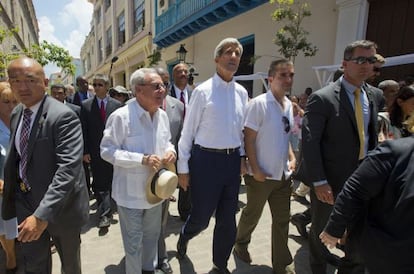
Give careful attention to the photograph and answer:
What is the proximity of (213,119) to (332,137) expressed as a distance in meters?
1.00

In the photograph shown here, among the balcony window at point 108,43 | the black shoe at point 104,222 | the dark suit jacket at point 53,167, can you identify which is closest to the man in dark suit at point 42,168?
the dark suit jacket at point 53,167

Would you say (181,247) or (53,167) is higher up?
(53,167)

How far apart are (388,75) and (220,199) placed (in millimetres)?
5934

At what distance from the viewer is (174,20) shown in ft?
47.3

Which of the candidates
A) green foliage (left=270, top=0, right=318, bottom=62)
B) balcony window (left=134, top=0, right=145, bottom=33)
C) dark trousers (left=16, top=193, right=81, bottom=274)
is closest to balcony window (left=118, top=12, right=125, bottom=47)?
balcony window (left=134, top=0, right=145, bottom=33)

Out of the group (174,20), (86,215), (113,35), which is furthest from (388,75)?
(113,35)

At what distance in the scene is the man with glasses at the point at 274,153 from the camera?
2.57 m

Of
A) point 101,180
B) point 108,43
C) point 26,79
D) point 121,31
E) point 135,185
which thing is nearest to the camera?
point 26,79

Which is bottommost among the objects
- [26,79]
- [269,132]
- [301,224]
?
[301,224]

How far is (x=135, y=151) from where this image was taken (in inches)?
90.3

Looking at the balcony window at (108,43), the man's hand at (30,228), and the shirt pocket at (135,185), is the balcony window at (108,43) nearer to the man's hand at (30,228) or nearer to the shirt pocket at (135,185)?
the shirt pocket at (135,185)

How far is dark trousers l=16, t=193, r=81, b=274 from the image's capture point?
2.00 metres

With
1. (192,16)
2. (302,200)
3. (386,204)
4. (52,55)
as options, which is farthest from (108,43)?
(386,204)

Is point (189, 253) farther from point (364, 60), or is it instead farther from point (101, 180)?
point (364, 60)
